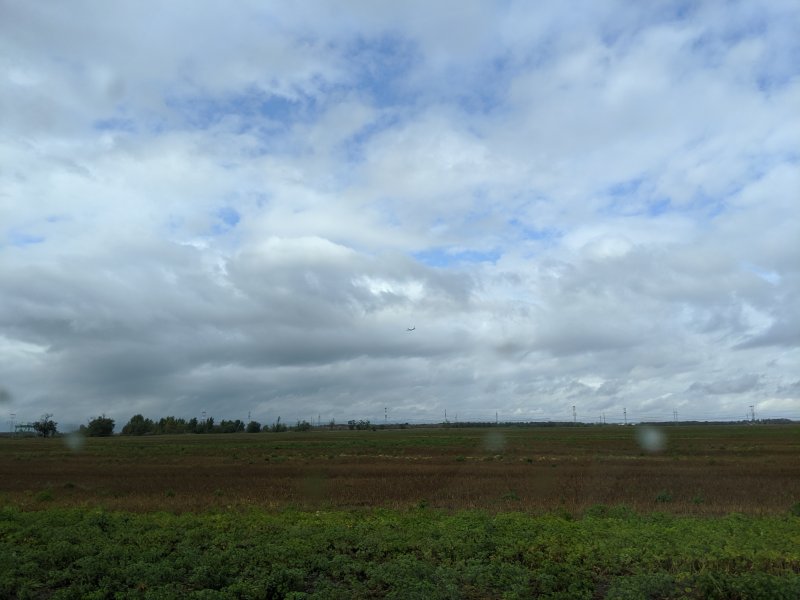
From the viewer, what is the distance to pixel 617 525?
45.8ft

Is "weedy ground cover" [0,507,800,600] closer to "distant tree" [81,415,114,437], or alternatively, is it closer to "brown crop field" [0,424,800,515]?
"brown crop field" [0,424,800,515]

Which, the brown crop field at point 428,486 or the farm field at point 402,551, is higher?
the farm field at point 402,551

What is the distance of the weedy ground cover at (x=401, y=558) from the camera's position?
902cm

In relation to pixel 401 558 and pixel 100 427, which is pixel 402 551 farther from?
pixel 100 427

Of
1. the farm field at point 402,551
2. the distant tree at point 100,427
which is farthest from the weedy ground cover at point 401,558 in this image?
the distant tree at point 100,427

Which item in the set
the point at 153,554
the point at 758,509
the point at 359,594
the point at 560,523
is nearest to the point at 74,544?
the point at 153,554

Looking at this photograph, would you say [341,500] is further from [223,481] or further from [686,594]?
[686,594]

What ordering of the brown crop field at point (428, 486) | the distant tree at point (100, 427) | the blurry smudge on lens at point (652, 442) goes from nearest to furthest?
the brown crop field at point (428, 486)
the blurry smudge on lens at point (652, 442)
the distant tree at point (100, 427)

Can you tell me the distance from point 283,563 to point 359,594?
1909 millimetres

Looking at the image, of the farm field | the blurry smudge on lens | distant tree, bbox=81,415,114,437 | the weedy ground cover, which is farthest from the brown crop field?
distant tree, bbox=81,415,114,437

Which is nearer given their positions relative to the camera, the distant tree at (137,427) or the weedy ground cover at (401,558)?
the weedy ground cover at (401,558)

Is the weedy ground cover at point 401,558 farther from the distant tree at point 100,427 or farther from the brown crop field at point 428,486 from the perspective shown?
the distant tree at point 100,427

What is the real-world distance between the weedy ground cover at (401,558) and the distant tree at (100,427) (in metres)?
170

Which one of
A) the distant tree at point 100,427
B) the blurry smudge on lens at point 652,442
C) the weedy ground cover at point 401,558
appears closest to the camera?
the weedy ground cover at point 401,558
